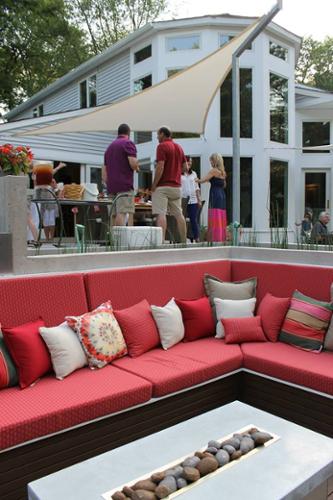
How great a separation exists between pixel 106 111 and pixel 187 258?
373 cm

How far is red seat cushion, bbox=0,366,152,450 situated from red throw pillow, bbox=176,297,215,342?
2.81 feet

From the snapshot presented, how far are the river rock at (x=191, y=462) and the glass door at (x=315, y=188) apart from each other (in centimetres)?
1193

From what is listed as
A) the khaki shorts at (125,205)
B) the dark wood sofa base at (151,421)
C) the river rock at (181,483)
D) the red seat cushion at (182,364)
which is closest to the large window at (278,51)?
the khaki shorts at (125,205)

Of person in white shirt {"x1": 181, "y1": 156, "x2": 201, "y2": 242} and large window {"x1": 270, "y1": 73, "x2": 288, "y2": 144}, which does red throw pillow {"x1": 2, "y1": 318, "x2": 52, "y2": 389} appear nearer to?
person in white shirt {"x1": 181, "y1": 156, "x2": 201, "y2": 242}

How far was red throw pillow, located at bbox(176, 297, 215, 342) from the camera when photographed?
351 centimetres

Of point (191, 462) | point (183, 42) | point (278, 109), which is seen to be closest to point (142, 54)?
point (183, 42)

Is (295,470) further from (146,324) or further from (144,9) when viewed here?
(144,9)

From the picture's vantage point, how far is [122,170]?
5.11m

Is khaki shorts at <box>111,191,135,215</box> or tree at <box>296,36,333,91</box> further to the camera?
tree at <box>296,36,333,91</box>

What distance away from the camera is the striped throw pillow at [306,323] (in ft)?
10.5

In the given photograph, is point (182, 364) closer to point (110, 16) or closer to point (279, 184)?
point (279, 184)

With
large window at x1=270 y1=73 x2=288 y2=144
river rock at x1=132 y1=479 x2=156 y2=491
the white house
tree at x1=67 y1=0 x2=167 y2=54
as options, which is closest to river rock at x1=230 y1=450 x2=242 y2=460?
river rock at x1=132 y1=479 x2=156 y2=491

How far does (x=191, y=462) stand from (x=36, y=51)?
2026 cm

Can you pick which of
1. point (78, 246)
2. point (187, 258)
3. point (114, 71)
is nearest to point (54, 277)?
point (78, 246)
